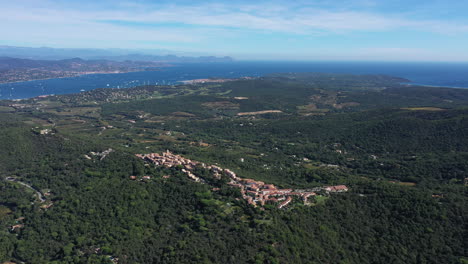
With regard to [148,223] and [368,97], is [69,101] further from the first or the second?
[368,97]

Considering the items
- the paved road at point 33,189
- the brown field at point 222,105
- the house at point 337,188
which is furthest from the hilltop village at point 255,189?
the brown field at point 222,105

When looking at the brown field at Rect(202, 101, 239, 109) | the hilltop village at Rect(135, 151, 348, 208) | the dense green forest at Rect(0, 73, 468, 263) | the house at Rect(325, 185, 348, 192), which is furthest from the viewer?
the brown field at Rect(202, 101, 239, 109)

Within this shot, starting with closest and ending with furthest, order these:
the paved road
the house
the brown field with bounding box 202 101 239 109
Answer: the paved road < the house < the brown field with bounding box 202 101 239 109

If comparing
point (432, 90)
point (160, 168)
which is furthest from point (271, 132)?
point (432, 90)

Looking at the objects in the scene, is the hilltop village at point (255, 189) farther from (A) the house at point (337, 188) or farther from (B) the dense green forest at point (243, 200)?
(B) the dense green forest at point (243, 200)

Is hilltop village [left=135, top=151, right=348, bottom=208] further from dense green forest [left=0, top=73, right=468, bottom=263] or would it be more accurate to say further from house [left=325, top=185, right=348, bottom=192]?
dense green forest [left=0, top=73, right=468, bottom=263]

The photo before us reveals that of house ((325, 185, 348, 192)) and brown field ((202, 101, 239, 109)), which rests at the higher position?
brown field ((202, 101, 239, 109))

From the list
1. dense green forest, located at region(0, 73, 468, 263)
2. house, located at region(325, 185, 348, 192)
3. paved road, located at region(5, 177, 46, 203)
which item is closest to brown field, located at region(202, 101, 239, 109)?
dense green forest, located at region(0, 73, 468, 263)
